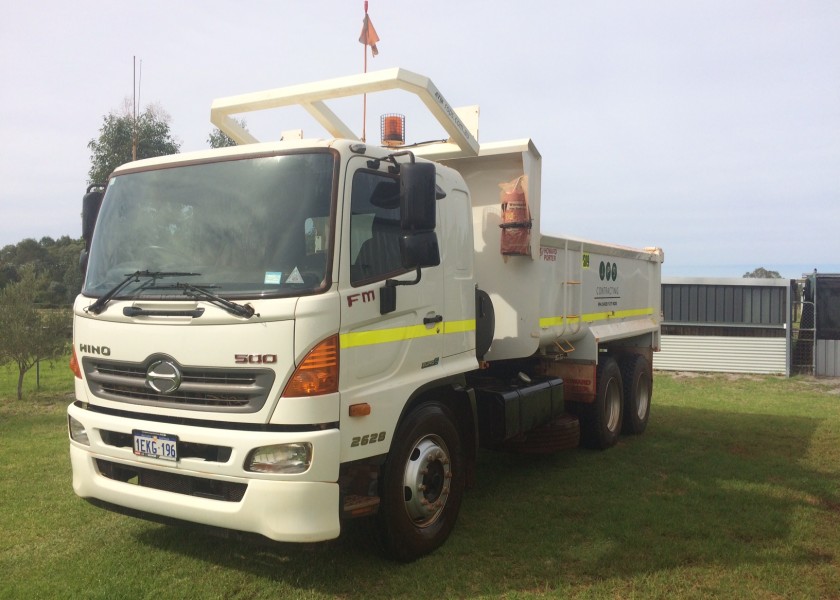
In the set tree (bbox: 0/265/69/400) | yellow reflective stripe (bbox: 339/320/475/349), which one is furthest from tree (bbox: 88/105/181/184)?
yellow reflective stripe (bbox: 339/320/475/349)

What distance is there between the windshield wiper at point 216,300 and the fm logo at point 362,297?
19.7 inches

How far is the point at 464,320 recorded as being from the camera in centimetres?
501

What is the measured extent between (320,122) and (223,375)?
2.81 meters

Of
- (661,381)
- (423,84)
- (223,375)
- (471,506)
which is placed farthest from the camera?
(661,381)

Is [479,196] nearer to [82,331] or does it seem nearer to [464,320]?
[464,320]

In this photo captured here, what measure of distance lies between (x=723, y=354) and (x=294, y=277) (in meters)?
14.4

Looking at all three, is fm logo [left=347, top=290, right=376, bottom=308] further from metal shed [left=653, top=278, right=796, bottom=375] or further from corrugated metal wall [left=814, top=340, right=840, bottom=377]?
corrugated metal wall [left=814, top=340, right=840, bottom=377]

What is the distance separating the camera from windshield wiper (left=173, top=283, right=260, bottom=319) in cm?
357

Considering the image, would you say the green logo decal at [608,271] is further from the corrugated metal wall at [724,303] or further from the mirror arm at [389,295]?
the corrugated metal wall at [724,303]

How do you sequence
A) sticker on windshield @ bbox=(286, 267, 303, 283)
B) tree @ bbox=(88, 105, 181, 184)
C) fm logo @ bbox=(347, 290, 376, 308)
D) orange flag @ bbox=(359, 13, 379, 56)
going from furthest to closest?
tree @ bbox=(88, 105, 181, 184) → orange flag @ bbox=(359, 13, 379, 56) → fm logo @ bbox=(347, 290, 376, 308) → sticker on windshield @ bbox=(286, 267, 303, 283)

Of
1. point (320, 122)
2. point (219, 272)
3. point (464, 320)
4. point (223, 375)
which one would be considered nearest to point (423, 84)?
point (320, 122)

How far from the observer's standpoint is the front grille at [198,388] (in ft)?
11.9

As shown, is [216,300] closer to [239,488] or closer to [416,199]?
[239,488]

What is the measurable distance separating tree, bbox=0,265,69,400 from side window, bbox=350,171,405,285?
1023cm
